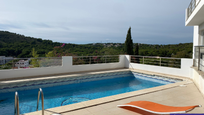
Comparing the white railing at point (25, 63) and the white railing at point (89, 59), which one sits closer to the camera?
the white railing at point (25, 63)

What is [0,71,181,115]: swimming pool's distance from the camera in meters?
5.17

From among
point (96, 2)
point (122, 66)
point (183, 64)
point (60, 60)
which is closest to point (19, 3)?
point (96, 2)

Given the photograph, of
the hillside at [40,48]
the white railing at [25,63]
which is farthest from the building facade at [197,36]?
the hillside at [40,48]

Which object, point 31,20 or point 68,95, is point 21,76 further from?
point 31,20

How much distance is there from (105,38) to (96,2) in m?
15.7

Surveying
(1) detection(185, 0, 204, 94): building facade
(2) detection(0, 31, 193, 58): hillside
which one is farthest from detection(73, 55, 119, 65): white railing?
(1) detection(185, 0, 204, 94): building facade

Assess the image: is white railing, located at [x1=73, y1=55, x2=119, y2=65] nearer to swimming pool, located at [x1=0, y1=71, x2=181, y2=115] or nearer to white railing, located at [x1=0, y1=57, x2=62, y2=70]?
white railing, located at [x1=0, y1=57, x2=62, y2=70]

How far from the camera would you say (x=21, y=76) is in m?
7.53

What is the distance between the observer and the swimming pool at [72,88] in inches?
203

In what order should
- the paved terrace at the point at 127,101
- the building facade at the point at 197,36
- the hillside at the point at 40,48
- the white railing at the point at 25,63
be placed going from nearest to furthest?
the paved terrace at the point at 127,101 → the building facade at the point at 197,36 → the white railing at the point at 25,63 → the hillside at the point at 40,48

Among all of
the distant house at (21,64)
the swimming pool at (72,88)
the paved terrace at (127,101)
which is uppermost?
the distant house at (21,64)

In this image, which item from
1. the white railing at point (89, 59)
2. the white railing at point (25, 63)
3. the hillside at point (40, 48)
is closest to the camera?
the white railing at point (25, 63)

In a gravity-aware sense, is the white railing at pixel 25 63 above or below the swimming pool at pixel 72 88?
above

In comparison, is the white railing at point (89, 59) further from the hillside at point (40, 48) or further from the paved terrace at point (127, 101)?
the paved terrace at point (127, 101)
